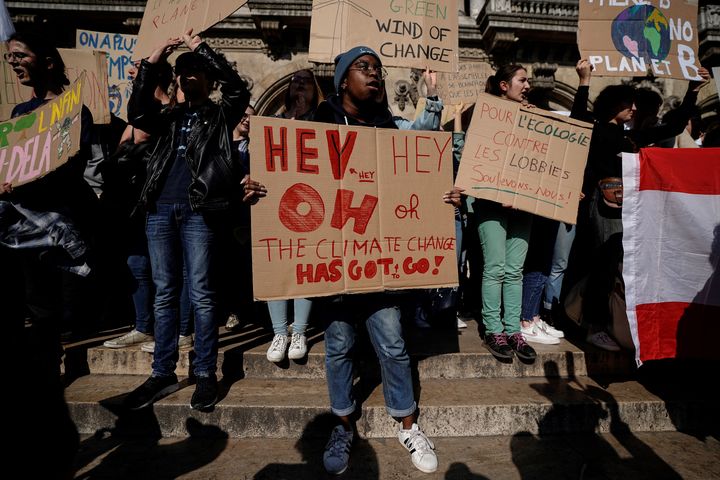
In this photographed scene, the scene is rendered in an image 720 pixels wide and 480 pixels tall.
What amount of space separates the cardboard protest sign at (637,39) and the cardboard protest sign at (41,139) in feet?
11.9

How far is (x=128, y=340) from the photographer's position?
2.89m

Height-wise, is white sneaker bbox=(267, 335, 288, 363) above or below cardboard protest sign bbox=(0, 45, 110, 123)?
below

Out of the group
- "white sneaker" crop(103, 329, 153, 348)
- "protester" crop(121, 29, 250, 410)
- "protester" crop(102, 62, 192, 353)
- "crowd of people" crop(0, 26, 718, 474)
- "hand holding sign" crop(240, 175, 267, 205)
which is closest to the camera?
"hand holding sign" crop(240, 175, 267, 205)

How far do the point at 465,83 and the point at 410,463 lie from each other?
14.4 feet

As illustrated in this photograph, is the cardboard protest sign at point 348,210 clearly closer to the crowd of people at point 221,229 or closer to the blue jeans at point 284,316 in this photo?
the crowd of people at point 221,229

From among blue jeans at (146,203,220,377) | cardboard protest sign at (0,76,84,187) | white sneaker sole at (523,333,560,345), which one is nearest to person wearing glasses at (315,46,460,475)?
blue jeans at (146,203,220,377)

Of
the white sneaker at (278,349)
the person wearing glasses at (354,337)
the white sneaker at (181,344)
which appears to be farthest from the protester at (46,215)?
the person wearing glasses at (354,337)

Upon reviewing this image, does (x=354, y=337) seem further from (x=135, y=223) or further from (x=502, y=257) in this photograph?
(x=135, y=223)

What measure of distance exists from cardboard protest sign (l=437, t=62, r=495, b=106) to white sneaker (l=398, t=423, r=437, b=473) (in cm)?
397

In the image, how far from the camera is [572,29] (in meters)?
9.39

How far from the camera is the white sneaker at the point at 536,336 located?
2943mm

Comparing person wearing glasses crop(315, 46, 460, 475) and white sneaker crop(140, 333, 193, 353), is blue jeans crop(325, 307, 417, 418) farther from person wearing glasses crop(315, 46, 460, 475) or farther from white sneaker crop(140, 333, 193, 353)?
white sneaker crop(140, 333, 193, 353)

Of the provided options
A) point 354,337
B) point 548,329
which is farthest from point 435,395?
point 548,329

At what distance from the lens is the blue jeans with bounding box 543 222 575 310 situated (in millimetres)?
3139
